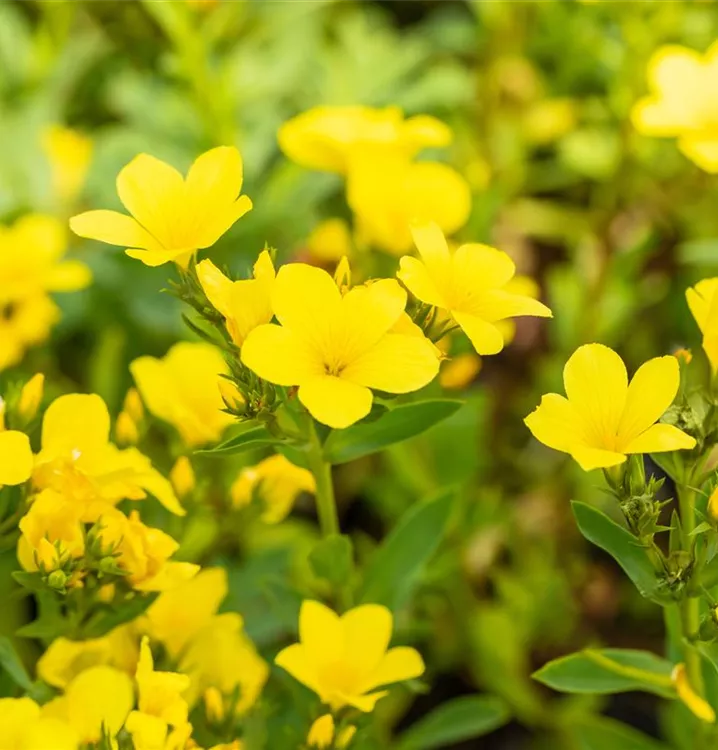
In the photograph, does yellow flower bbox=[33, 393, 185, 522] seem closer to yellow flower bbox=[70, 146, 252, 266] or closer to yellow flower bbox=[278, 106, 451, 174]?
yellow flower bbox=[70, 146, 252, 266]

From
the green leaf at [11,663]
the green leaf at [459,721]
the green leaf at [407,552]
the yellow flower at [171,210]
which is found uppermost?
the yellow flower at [171,210]

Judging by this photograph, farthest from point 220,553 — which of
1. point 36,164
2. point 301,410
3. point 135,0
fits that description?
point 135,0

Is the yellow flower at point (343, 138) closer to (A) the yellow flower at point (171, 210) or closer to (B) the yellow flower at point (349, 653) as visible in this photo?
(A) the yellow flower at point (171, 210)

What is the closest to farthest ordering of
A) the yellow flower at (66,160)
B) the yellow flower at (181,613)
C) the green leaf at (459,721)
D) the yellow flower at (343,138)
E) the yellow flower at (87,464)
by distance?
the yellow flower at (87,464), the yellow flower at (181,613), the green leaf at (459,721), the yellow flower at (343,138), the yellow flower at (66,160)

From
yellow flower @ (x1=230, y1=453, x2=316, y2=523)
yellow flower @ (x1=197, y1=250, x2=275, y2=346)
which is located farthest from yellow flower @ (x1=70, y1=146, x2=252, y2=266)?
yellow flower @ (x1=230, y1=453, x2=316, y2=523)

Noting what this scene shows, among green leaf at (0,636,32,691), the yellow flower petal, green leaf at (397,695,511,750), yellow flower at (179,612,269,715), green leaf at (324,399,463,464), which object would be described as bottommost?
green leaf at (397,695,511,750)

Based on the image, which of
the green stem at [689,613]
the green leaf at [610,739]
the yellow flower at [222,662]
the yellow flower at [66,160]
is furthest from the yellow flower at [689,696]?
the yellow flower at [66,160]
